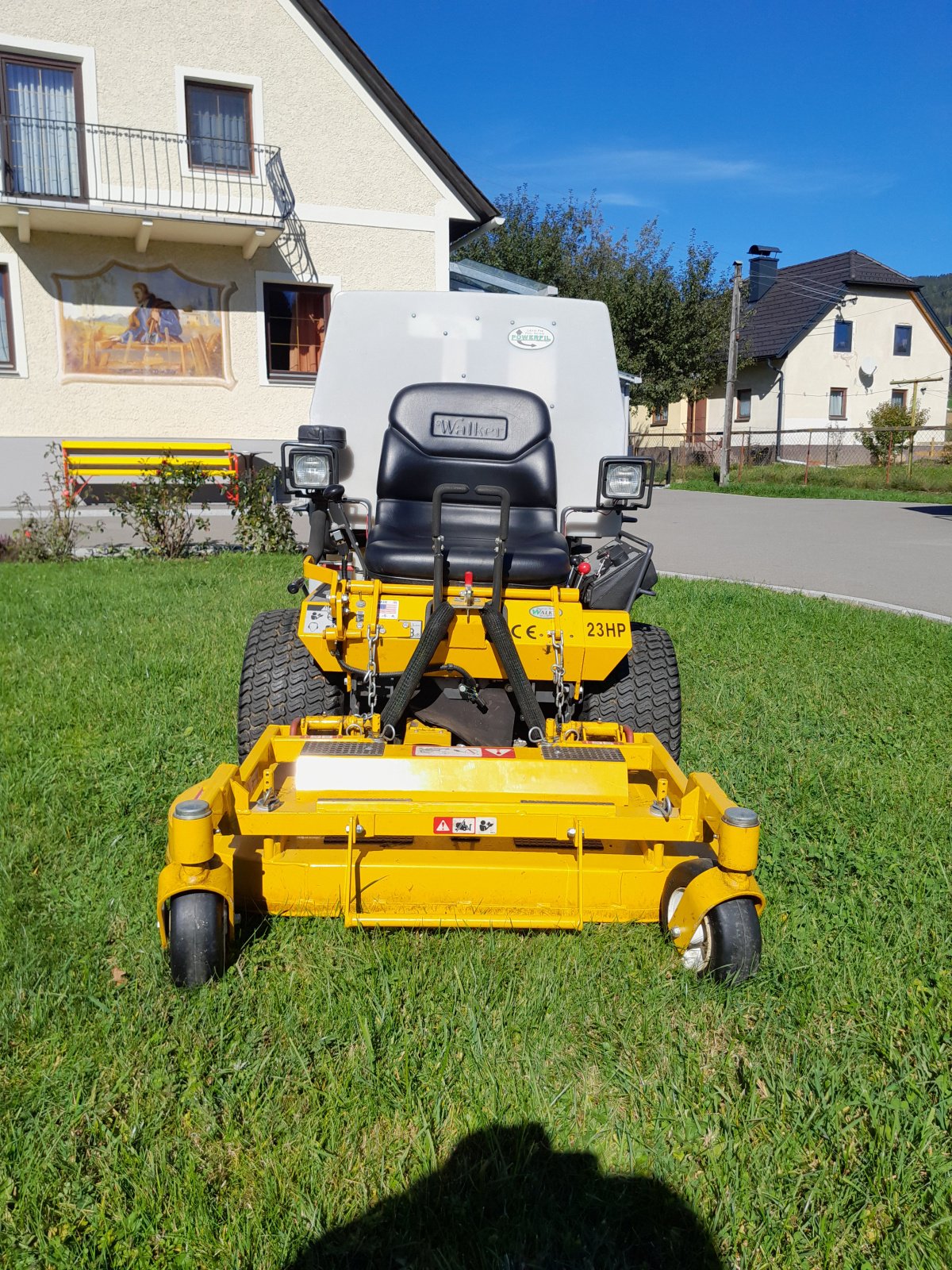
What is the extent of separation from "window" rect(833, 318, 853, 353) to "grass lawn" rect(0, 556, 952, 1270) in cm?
3694

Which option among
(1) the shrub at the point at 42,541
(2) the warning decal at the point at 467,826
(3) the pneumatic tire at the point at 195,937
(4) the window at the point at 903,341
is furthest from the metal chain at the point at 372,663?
(4) the window at the point at 903,341

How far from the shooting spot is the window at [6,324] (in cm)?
1369

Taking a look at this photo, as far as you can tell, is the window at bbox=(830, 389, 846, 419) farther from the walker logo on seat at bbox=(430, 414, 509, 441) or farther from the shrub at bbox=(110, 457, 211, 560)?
the walker logo on seat at bbox=(430, 414, 509, 441)

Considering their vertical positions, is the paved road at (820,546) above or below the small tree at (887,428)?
below

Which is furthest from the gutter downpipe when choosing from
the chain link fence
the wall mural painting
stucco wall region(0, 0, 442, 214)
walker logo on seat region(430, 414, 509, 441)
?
walker logo on seat region(430, 414, 509, 441)

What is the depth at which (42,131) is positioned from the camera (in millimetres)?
13492

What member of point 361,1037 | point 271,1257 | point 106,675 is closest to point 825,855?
point 361,1037

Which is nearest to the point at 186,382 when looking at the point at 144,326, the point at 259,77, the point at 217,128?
the point at 144,326

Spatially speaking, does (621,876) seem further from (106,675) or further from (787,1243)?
(106,675)

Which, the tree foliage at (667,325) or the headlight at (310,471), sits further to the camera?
the tree foliage at (667,325)

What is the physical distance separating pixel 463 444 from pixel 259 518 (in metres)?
6.95

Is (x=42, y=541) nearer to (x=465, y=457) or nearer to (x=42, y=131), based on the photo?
(x=42, y=131)

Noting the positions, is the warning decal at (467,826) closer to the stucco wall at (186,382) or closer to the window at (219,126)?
the stucco wall at (186,382)

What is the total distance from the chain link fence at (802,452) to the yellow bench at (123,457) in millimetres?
15273
